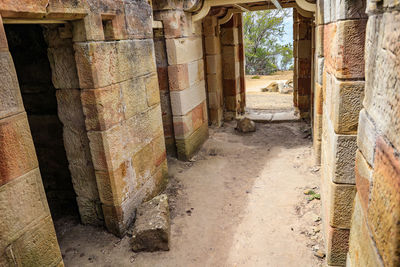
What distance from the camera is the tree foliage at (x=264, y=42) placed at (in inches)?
716

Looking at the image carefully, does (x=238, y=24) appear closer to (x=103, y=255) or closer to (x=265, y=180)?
(x=265, y=180)

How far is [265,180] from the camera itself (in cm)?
514

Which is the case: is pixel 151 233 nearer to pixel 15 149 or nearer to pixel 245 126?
pixel 15 149

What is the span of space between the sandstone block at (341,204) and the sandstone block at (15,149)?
2.44 m

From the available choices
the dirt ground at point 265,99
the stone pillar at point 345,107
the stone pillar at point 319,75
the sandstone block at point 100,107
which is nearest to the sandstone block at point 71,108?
the sandstone block at point 100,107

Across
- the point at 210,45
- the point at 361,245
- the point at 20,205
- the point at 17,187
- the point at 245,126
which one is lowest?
the point at 245,126

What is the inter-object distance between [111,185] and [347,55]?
Result: 2.71 metres

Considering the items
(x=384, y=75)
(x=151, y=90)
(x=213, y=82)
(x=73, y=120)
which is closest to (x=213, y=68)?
(x=213, y=82)

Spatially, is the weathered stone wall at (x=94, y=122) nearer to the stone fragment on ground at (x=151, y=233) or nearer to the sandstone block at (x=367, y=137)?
the stone fragment on ground at (x=151, y=233)

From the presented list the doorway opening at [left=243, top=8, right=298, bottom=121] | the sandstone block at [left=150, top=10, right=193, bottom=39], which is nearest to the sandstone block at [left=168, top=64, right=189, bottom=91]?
the sandstone block at [left=150, top=10, right=193, bottom=39]

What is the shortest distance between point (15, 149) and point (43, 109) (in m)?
1.91

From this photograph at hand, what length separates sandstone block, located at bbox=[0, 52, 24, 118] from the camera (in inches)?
84.4

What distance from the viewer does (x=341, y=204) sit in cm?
262

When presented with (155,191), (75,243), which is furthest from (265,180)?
(75,243)
